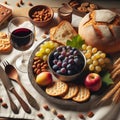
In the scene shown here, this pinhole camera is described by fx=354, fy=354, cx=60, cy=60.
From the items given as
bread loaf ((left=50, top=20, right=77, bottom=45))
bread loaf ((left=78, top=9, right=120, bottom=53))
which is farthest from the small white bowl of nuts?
bread loaf ((left=78, top=9, right=120, bottom=53))

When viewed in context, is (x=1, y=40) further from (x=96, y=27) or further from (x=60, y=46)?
(x=96, y=27)

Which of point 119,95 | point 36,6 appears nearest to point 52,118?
point 119,95

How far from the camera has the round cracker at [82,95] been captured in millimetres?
1136

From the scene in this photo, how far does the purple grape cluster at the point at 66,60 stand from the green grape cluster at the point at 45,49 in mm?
41

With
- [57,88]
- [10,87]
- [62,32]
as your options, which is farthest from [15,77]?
[62,32]

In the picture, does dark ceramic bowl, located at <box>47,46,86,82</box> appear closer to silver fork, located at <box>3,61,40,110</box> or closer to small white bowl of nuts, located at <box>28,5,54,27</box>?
silver fork, located at <box>3,61,40,110</box>

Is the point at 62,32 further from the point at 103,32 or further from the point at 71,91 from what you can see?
the point at 71,91

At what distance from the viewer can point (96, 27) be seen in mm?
1260

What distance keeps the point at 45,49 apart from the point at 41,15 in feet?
0.67

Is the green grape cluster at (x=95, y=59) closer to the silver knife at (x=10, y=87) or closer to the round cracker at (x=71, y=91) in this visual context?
the round cracker at (x=71, y=91)

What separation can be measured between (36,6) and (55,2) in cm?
14

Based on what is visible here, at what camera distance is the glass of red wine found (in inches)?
47.3

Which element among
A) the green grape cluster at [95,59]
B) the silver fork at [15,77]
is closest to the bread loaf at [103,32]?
the green grape cluster at [95,59]

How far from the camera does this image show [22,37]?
1189mm
